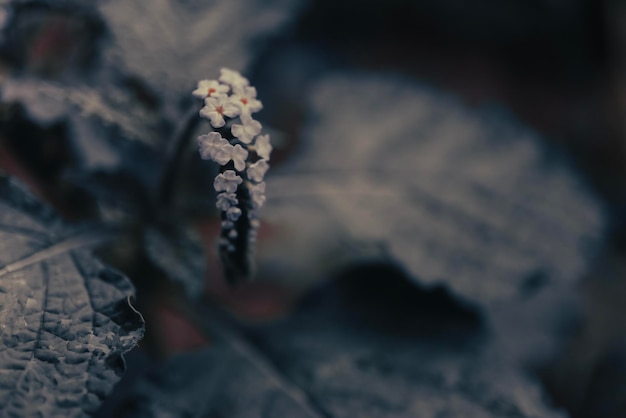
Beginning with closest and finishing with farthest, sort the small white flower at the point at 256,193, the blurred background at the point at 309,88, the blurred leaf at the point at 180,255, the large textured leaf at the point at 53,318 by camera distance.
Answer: the large textured leaf at the point at 53,318 < the small white flower at the point at 256,193 < the blurred leaf at the point at 180,255 < the blurred background at the point at 309,88

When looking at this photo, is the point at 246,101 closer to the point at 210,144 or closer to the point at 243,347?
the point at 210,144

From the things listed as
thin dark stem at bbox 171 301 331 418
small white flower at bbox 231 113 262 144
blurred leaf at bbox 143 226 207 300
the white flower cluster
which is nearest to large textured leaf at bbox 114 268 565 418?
thin dark stem at bbox 171 301 331 418

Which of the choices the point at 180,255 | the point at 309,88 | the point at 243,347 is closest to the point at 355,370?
the point at 243,347

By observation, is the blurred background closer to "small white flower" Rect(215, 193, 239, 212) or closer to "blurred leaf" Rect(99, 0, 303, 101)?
"blurred leaf" Rect(99, 0, 303, 101)

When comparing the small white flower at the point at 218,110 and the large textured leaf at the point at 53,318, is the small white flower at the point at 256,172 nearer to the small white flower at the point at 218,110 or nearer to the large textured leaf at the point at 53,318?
the small white flower at the point at 218,110

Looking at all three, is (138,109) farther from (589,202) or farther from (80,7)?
(589,202)

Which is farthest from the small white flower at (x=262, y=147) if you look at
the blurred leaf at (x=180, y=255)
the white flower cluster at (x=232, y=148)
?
the blurred leaf at (x=180, y=255)

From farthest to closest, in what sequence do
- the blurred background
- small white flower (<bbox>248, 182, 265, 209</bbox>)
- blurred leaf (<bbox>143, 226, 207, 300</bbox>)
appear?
the blurred background → blurred leaf (<bbox>143, 226, 207, 300</bbox>) → small white flower (<bbox>248, 182, 265, 209</bbox>)
